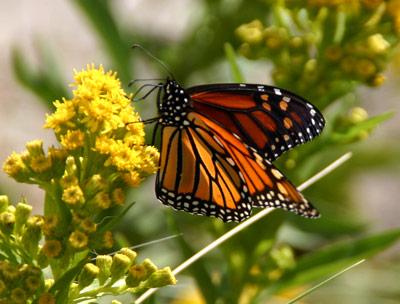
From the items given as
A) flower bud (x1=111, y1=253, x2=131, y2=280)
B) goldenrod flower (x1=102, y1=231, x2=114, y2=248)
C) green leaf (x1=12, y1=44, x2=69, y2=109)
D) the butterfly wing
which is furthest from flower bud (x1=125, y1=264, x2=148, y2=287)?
green leaf (x1=12, y1=44, x2=69, y2=109)

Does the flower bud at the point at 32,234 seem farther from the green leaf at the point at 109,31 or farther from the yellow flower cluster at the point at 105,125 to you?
the green leaf at the point at 109,31

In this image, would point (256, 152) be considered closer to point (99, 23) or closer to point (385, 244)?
point (385, 244)

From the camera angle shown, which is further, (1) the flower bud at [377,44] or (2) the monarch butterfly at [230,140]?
(1) the flower bud at [377,44]

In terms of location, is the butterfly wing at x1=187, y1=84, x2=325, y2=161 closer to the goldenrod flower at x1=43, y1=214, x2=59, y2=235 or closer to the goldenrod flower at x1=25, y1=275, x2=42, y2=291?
the goldenrod flower at x1=43, y1=214, x2=59, y2=235

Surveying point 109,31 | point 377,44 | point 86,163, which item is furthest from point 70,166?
point 109,31

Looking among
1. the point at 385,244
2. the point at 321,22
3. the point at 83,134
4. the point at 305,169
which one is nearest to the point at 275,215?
the point at 305,169

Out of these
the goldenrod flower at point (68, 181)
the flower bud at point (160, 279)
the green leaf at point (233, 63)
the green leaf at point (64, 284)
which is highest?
the green leaf at point (233, 63)

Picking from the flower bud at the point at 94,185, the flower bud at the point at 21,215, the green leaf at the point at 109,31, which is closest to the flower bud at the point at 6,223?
the flower bud at the point at 21,215
